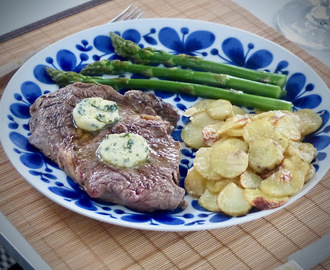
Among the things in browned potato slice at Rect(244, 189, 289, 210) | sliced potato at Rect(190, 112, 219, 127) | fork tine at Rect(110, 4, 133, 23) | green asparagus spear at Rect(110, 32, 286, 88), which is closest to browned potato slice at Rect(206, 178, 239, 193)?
browned potato slice at Rect(244, 189, 289, 210)

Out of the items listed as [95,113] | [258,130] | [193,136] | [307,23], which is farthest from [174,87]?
[307,23]

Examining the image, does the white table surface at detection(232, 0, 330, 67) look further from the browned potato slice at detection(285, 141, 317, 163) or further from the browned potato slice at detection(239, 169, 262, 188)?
the browned potato slice at detection(239, 169, 262, 188)

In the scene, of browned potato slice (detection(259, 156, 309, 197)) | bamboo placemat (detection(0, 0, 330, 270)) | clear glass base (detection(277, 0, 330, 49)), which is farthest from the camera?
clear glass base (detection(277, 0, 330, 49))

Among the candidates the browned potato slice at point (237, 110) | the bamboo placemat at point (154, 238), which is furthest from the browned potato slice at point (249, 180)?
the browned potato slice at point (237, 110)

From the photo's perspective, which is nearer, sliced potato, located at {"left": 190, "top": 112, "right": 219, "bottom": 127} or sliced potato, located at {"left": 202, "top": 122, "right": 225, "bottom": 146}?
sliced potato, located at {"left": 202, "top": 122, "right": 225, "bottom": 146}

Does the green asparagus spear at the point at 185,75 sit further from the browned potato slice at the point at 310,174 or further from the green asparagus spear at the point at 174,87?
the browned potato slice at the point at 310,174

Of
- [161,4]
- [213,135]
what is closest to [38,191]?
[213,135]

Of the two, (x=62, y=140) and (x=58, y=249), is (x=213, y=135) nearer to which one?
(x=62, y=140)
